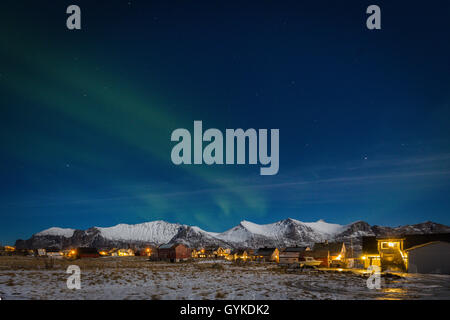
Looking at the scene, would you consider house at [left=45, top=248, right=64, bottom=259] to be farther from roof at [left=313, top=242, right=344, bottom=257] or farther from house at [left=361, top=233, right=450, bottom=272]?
house at [left=361, top=233, right=450, bottom=272]

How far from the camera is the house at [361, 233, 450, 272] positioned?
53775 mm

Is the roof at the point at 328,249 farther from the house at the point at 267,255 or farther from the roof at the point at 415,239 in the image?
the house at the point at 267,255

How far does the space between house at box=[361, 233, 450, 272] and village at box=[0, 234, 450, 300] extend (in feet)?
0.54

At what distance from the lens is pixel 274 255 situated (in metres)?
117

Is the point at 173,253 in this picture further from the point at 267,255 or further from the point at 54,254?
the point at 54,254

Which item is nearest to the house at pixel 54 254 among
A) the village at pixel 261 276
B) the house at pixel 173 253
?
the village at pixel 261 276

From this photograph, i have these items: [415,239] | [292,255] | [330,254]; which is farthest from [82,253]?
[415,239]

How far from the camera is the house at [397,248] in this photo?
53775 mm

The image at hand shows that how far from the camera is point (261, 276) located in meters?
41.9

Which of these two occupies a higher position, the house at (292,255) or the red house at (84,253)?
the house at (292,255)

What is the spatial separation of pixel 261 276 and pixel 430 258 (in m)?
29.6
